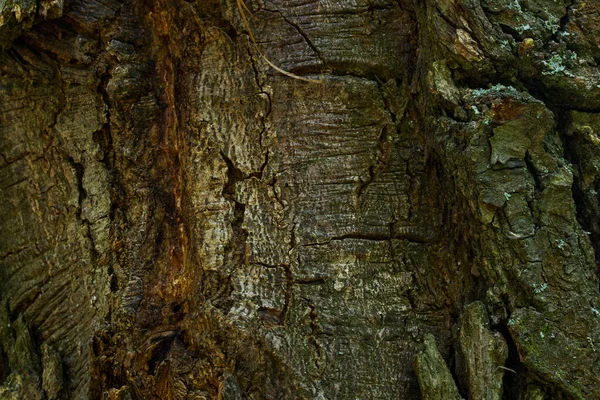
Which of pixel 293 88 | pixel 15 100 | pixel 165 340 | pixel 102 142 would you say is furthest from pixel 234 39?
pixel 165 340

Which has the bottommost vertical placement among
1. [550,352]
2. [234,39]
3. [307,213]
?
[550,352]

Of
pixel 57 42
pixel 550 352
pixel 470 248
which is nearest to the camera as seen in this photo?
pixel 550 352

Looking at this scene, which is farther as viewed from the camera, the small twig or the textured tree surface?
the small twig

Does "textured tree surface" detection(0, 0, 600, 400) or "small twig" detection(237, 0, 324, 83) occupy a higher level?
"small twig" detection(237, 0, 324, 83)

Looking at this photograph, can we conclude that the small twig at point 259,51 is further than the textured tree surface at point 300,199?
Yes

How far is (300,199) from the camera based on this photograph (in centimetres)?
169

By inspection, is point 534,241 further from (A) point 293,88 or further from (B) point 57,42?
(B) point 57,42

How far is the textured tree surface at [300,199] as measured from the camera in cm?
150

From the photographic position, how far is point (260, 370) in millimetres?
1604

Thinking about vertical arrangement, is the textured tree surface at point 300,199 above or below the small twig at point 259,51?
below

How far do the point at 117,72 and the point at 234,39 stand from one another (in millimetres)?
348

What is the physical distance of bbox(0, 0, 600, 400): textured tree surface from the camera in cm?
150

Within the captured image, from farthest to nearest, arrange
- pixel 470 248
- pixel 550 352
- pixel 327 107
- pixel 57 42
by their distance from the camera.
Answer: pixel 57 42
pixel 327 107
pixel 470 248
pixel 550 352

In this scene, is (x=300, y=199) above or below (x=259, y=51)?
below
